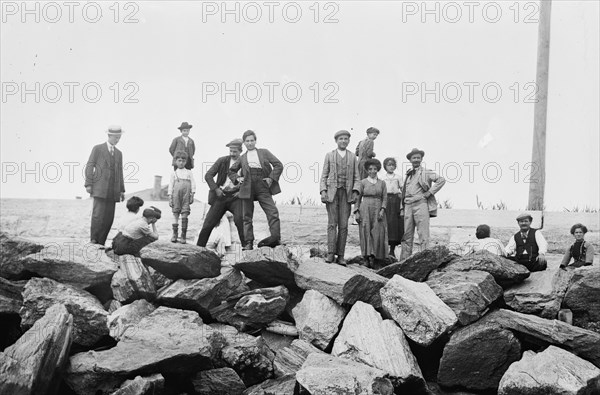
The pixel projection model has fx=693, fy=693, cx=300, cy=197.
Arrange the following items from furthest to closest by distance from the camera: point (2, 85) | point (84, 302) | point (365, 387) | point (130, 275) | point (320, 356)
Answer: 1. point (2, 85)
2. point (130, 275)
3. point (84, 302)
4. point (320, 356)
5. point (365, 387)

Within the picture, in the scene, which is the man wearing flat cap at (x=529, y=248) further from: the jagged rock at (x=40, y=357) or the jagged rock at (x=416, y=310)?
the jagged rock at (x=40, y=357)

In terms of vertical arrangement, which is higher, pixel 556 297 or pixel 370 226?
pixel 370 226

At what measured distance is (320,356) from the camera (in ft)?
26.0

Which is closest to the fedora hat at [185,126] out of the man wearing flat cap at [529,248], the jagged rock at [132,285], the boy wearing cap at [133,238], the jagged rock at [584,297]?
the boy wearing cap at [133,238]

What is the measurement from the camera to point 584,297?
884 centimetres

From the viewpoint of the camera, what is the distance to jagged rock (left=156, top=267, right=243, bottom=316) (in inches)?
351

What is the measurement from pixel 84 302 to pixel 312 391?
10.6 ft

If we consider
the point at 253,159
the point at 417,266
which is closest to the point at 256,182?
the point at 253,159

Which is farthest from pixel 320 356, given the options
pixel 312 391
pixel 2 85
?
pixel 2 85

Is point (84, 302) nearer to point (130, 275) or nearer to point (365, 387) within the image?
point (130, 275)

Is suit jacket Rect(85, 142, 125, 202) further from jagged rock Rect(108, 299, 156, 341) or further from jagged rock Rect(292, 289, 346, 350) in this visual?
jagged rock Rect(292, 289, 346, 350)

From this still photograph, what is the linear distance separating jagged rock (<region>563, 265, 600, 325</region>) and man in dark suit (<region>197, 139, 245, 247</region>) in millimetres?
4501

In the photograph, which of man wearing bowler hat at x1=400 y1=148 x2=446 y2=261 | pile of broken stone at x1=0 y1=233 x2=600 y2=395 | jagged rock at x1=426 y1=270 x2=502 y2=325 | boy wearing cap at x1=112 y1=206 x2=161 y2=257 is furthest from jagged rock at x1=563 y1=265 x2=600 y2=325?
boy wearing cap at x1=112 y1=206 x2=161 y2=257

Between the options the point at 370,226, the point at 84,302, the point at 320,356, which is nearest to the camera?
the point at 320,356
